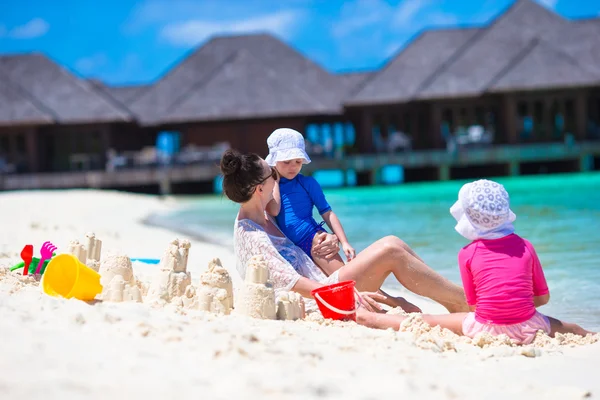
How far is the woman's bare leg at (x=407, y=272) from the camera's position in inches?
175

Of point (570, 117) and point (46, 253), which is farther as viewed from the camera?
point (570, 117)

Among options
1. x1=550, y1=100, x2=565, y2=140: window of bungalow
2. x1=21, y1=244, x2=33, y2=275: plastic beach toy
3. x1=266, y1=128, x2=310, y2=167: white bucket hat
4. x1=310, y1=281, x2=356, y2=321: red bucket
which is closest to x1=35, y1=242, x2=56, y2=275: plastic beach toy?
x1=21, y1=244, x2=33, y2=275: plastic beach toy

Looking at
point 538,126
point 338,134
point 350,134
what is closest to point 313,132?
point 338,134

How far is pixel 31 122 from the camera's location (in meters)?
29.4

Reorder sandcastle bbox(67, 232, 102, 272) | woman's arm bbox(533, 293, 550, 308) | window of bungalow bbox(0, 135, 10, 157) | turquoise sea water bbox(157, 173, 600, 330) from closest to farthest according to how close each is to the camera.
→ woman's arm bbox(533, 293, 550, 308) < sandcastle bbox(67, 232, 102, 272) < turquoise sea water bbox(157, 173, 600, 330) < window of bungalow bbox(0, 135, 10, 157)

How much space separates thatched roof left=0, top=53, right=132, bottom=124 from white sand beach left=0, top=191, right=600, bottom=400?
27.0m

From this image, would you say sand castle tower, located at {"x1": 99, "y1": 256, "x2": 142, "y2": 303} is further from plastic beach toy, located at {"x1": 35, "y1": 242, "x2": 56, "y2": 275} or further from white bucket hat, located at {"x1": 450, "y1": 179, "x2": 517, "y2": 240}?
white bucket hat, located at {"x1": 450, "y1": 179, "x2": 517, "y2": 240}

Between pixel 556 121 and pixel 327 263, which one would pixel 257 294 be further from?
pixel 556 121

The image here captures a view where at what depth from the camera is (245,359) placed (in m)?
3.03

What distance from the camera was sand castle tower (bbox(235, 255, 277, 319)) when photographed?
13.6ft

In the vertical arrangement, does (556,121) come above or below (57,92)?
below

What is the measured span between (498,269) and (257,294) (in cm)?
126

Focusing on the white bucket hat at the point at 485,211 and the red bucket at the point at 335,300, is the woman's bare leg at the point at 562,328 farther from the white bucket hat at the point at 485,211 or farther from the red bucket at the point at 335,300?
the red bucket at the point at 335,300

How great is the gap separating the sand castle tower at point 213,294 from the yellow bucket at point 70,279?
0.51m
